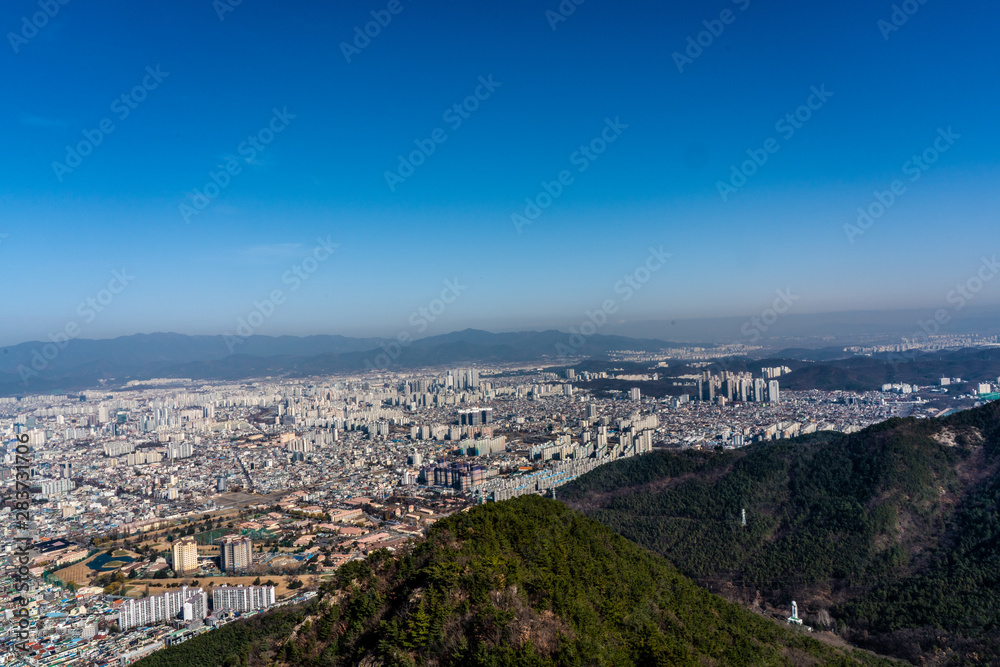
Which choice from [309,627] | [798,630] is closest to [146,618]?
[309,627]

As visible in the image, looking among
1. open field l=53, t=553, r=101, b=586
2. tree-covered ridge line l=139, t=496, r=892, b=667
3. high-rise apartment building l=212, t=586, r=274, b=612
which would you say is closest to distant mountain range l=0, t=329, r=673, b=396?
open field l=53, t=553, r=101, b=586

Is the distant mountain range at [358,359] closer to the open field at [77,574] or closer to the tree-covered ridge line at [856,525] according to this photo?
the tree-covered ridge line at [856,525]

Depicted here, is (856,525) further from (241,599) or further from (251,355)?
(251,355)

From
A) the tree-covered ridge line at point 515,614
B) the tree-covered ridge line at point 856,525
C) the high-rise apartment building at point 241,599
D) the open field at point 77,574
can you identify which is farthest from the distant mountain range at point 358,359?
the open field at point 77,574

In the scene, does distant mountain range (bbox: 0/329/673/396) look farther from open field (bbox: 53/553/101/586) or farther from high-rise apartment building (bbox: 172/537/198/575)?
high-rise apartment building (bbox: 172/537/198/575)

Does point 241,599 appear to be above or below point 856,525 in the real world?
below

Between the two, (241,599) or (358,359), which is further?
(358,359)

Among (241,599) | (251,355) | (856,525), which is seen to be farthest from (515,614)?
(251,355)

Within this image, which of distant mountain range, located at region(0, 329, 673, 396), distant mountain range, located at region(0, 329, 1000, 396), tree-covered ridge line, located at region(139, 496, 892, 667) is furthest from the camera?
distant mountain range, located at region(0, 329, 673, 396)

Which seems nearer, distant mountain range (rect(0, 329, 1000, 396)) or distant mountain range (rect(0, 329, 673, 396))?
distant mountain range (rect(0, 329, 1000, 396))
